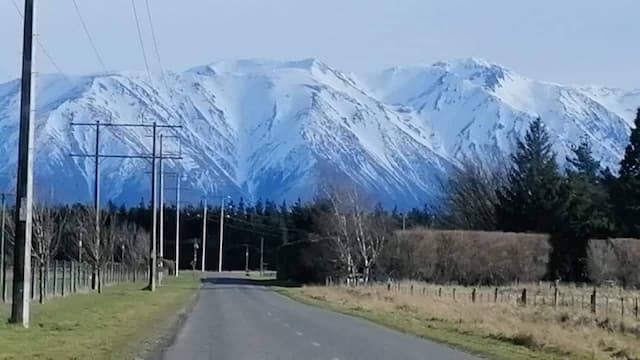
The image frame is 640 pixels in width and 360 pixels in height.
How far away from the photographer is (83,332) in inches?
1165

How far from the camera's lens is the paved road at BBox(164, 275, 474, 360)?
24.5 m

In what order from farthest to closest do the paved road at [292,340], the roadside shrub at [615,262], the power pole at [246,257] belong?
the power pole at [246,257], the roadside shrub at [615,262], the paved road at [292,340]

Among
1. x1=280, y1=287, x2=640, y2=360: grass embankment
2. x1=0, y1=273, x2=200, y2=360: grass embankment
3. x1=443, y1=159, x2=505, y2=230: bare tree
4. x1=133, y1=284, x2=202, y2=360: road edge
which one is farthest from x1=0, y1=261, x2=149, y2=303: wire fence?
x1=443, y1=159, x2=505, y2=230: bare tree

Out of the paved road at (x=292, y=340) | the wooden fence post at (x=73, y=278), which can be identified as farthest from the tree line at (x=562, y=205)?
the paved road at (x=292, y=340)

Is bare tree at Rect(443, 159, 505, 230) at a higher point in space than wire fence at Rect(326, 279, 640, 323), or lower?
higher

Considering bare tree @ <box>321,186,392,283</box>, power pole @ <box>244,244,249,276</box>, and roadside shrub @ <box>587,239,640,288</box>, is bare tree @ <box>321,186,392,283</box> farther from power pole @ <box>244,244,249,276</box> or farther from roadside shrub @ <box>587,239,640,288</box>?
power pole @ <box>244,244,249,276</box>

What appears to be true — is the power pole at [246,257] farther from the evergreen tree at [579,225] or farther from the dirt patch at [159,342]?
the dirt patch at [159,342]

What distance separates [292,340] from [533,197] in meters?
68.9

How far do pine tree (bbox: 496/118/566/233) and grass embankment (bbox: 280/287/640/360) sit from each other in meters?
40.7

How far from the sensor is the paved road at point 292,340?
80.4 ft

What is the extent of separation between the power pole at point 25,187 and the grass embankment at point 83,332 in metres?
0.75

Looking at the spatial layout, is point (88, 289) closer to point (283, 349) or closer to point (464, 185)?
point (283, 349)

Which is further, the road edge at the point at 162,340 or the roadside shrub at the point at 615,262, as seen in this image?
the roadside shrub at the point at 615,262

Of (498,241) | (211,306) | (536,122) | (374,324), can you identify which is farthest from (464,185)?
(374,324)
